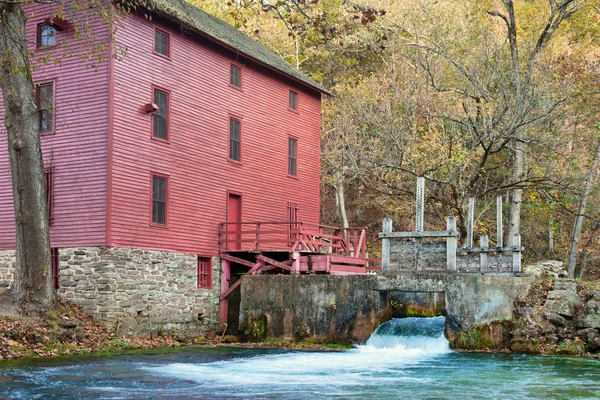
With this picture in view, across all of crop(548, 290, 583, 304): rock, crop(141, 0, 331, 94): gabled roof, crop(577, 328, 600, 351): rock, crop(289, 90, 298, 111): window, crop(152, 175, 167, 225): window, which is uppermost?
crop(141, 0, 331, 94): gabled roof

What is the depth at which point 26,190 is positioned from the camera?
1823cm

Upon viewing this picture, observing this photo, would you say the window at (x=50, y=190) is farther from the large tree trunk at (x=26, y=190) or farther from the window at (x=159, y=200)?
the window at (x=159, y=200)

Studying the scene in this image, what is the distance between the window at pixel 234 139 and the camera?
24703mm

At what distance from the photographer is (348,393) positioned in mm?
11117

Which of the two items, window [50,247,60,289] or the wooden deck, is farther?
the wooden deck

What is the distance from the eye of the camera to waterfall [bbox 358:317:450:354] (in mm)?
18375

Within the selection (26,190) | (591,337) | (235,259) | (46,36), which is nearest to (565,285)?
(591,337)

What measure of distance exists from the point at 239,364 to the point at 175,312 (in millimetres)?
6817

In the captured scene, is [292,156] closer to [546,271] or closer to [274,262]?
[274,262]

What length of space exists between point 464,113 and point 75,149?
40.7 feet

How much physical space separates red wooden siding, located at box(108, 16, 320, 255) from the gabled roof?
0.42m

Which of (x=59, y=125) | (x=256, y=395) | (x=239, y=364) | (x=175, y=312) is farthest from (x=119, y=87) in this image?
(x=256, y=395)

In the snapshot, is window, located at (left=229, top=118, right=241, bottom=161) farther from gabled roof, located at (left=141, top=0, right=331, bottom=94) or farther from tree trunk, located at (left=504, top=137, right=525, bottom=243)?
tree trunk, located at (left=504, top=137, right=525, bottom=243)

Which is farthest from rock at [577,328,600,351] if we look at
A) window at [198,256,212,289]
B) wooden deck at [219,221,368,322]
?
window at [198,256,212,289]
